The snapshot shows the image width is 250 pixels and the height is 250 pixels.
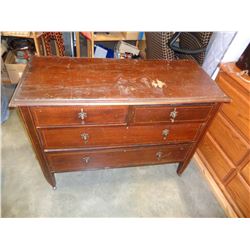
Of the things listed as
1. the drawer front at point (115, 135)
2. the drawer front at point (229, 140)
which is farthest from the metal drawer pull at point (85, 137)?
the drawer front at point (229, 140)

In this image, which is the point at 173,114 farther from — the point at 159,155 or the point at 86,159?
the point at 86,159

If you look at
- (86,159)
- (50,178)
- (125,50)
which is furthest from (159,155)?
(125,50)

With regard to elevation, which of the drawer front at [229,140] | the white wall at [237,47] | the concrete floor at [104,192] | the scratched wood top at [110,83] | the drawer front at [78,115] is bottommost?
the concrete floor at [104,192]

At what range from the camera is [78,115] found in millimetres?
979

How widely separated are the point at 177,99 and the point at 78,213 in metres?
1.03

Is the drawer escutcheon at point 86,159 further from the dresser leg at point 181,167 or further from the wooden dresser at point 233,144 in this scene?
the wooden dresser at point 233,144

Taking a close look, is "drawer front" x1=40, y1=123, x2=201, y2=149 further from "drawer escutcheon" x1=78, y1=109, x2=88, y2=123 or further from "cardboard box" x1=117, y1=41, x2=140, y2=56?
"cardboard box" x1=117, y1=41, x2=140, y2=56

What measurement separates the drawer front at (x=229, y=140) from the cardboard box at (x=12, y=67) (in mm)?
2038

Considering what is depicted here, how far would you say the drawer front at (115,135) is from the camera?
108 cm

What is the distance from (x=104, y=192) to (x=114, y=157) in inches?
14.9

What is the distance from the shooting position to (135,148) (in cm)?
126

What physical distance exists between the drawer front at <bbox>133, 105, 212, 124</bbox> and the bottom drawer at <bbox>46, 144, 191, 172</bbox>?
0.26 m
